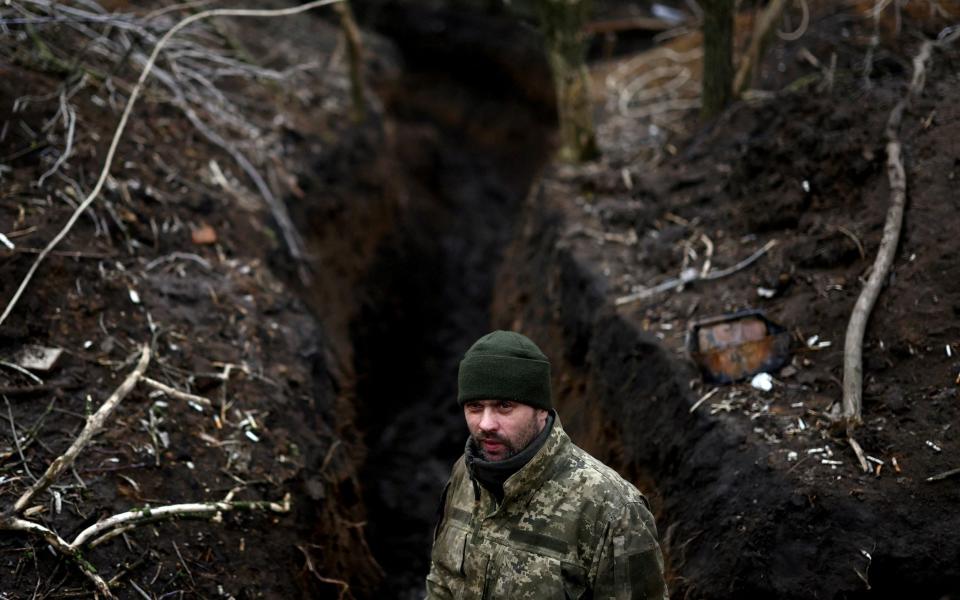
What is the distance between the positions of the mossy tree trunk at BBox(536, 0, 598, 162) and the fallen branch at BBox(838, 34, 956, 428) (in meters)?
3.41

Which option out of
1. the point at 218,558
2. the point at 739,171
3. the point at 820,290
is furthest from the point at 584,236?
the point at 218,558

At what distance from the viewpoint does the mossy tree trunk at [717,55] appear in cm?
707

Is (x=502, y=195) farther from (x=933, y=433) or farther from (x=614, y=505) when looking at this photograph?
(x=614, y=505)

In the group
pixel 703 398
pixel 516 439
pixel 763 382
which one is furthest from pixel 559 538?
pixel 763 382

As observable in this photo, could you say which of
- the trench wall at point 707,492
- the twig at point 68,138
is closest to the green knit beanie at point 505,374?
the trench wall at point 707,492

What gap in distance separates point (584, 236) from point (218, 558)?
403 centimetres

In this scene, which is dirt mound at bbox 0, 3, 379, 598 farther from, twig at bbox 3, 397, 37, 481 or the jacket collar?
the jacket collar

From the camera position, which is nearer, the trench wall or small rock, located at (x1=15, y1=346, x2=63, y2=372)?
the trench wall

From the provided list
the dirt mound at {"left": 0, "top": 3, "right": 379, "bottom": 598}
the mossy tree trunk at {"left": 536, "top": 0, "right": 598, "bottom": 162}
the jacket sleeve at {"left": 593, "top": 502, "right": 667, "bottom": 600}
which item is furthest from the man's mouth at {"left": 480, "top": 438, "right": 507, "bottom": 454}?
the mossy tree trunk at {"left": 536, "top": 0, "right": 598, "bottom": 162}

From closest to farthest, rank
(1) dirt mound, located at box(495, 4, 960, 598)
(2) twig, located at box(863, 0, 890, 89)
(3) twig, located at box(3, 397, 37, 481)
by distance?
(1) dirt mound, located at box(495, 4, 960, 598), (3) twig, located at box(3, 397, 37, 481), (2) twig, located at box(863, 0, 890, 89)

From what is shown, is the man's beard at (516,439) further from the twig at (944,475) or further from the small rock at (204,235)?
the small rock at (204,235)

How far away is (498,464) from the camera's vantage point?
9.84ft

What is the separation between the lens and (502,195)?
13328 mm

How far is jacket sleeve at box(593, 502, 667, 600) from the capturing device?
9.42ft
